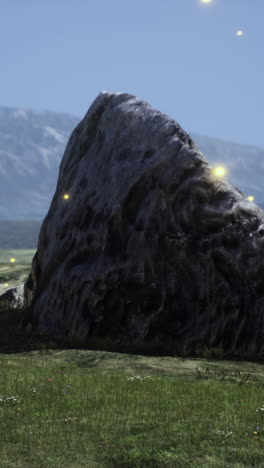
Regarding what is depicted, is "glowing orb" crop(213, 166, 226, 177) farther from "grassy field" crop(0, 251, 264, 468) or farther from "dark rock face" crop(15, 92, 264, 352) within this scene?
"grassy field" crop(0, 251, 264, 468)

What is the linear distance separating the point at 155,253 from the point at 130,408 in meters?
9.65

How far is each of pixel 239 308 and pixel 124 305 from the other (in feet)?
12.0

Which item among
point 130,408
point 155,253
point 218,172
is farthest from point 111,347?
point 130,408

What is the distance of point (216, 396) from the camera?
48.3 feet

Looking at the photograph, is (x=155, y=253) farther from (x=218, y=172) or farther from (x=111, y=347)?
(x=218, y=172)

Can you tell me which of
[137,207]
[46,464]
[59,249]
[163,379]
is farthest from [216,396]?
[59,249]

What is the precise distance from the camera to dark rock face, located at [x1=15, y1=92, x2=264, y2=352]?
21.9 m

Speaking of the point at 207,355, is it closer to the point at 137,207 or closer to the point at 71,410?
Result: the point at 137,207

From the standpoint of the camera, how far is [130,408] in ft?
44.4

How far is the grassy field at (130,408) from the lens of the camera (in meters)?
10.5

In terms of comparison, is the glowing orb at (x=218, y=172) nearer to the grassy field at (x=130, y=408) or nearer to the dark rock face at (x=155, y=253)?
the dark rock face at (x=155, y=253)

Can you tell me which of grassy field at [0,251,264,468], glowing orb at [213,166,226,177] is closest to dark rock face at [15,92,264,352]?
glowing orb at [213,166,226,177]

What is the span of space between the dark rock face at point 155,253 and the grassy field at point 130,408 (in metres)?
1.30

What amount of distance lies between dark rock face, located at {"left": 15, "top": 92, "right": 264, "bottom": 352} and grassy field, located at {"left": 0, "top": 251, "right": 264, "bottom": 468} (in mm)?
1301
